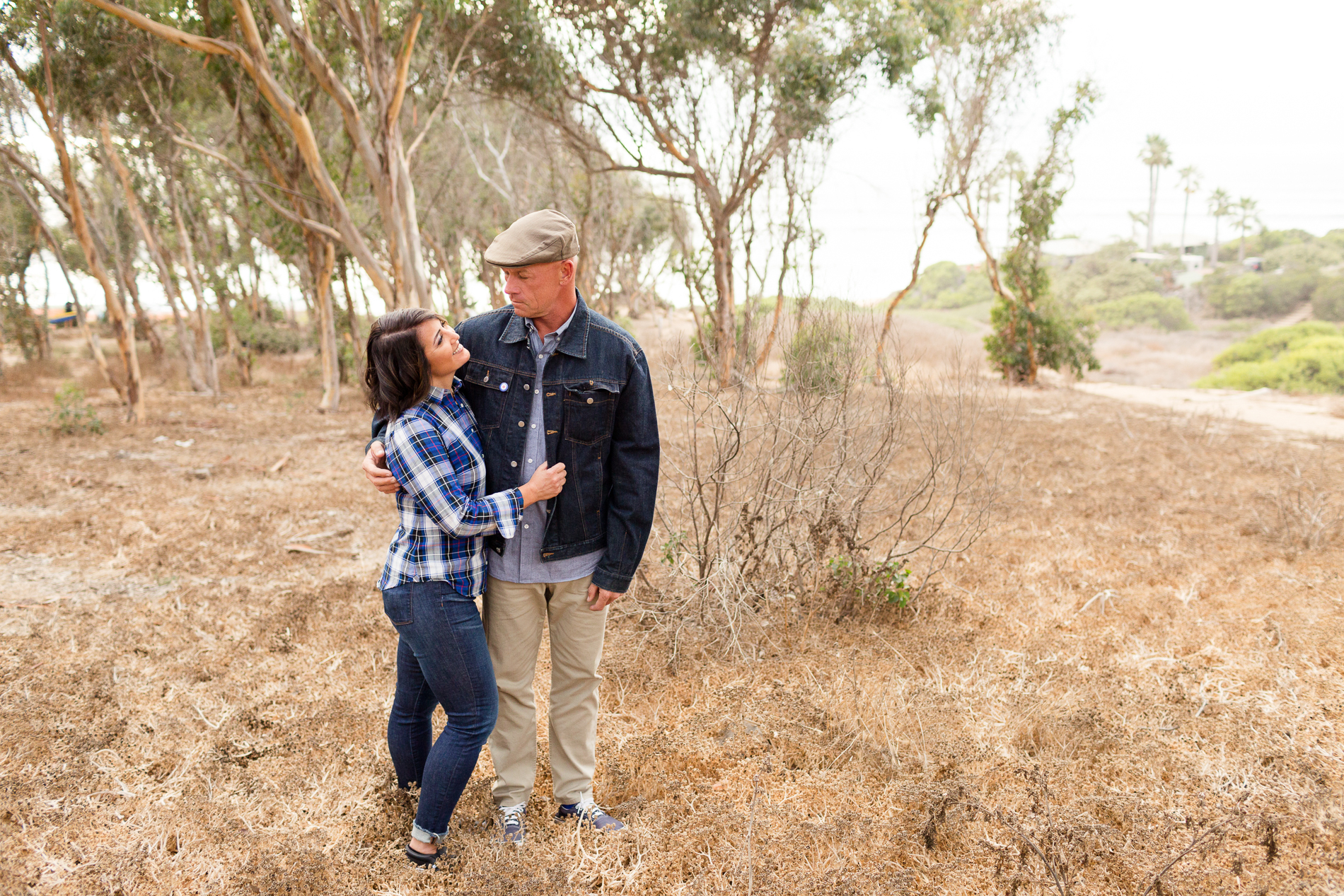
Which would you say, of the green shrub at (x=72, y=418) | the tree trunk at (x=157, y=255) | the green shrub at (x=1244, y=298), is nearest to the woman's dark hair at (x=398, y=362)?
the green shrub at (x=72, y=418)

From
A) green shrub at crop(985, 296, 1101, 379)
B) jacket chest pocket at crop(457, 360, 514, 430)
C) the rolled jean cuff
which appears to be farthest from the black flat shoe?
green shrub at crop(985, 296, 1101, 379)

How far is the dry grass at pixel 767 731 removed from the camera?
226 cm

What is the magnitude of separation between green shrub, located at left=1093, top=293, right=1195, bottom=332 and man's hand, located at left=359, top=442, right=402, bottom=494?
1616 inches

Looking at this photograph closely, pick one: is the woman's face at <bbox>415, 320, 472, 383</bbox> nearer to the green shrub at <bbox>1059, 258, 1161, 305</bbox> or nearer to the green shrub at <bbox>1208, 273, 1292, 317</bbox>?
the green shrub at <bbox>1208, 273, 1292, 317</bbox>

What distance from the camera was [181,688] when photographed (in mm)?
3355

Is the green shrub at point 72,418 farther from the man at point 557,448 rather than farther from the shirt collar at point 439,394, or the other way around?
the shirt collar at point 439,394

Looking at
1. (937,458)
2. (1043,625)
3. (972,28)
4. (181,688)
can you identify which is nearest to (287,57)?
(181,688)

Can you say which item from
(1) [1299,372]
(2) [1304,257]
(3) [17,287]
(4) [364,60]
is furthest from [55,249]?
(2) [1304,257]

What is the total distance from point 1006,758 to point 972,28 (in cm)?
1449

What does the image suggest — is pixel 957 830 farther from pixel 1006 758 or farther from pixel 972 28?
pixel 972 28

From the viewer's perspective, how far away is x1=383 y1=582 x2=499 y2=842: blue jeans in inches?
78.0

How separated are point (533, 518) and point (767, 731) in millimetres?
1432

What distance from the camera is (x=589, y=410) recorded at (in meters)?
2.12

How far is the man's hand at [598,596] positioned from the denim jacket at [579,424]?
19 millimetres
